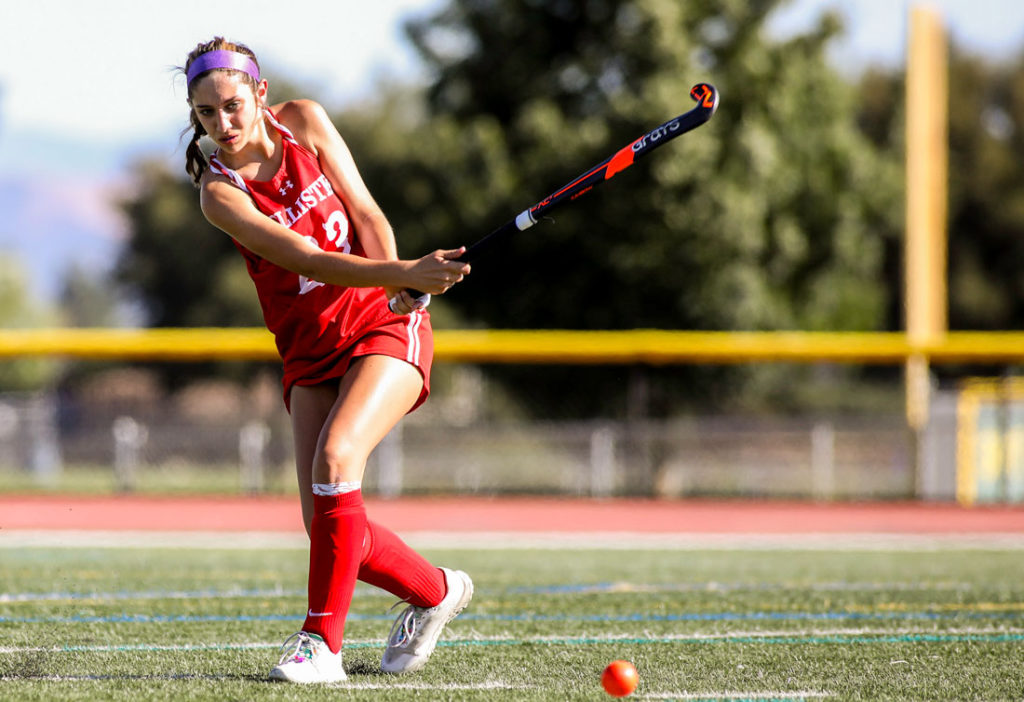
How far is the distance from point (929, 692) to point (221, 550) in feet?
22.9

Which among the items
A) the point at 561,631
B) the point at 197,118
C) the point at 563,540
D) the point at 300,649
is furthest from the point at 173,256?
the point at 300,649

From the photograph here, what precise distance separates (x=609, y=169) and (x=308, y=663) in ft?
6.21

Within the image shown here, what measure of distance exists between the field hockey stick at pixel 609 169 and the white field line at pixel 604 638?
4.97 feet

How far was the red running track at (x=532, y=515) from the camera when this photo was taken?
526 inches

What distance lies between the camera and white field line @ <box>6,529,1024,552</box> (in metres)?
10.5

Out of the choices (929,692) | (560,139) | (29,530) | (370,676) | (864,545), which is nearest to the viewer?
(929,692)

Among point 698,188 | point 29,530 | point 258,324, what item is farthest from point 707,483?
point 258,324

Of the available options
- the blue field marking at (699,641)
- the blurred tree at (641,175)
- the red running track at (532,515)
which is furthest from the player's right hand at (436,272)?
the blurred tree at (641,175)

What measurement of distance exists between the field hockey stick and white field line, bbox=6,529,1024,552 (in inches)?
250

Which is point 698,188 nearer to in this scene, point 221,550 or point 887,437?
point 887,437

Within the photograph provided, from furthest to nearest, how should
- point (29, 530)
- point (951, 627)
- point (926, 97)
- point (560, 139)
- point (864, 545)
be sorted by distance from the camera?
1. point (560, 139)
2. point (926, 97)
3. point (29, 530)
4. point (864, 545)
5. point (951, 627)

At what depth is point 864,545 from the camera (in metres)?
11.0

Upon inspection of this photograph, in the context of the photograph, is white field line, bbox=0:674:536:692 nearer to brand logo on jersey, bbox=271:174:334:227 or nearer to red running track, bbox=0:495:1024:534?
brand logo on jersey, bbox=271:174:334:227

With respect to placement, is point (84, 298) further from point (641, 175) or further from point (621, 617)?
point (621, 617)
